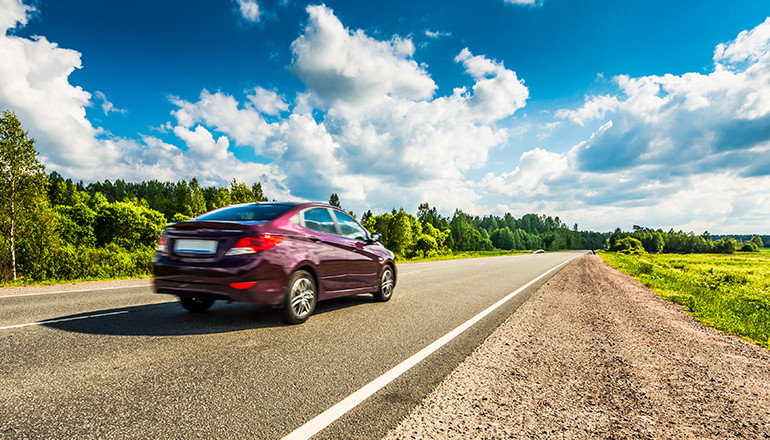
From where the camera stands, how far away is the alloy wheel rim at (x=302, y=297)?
5.00 meters

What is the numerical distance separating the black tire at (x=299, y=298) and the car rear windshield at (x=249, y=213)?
0.95m

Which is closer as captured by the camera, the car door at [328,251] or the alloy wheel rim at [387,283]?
the car door at [328,251]

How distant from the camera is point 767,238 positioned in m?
150

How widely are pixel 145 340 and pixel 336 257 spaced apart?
2.70 meters

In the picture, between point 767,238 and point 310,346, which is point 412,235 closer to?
point 310,346

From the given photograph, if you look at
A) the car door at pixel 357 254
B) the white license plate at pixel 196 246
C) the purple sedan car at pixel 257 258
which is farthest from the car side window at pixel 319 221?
the white license plate at pixel 196 246

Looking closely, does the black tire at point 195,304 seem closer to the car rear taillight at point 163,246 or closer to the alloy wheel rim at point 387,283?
the car rear taillight at point 163,246

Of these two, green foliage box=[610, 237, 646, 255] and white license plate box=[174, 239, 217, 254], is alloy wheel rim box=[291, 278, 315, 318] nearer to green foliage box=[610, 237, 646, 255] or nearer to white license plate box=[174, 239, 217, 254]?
white license plate box=[174, 239, 217, 254]

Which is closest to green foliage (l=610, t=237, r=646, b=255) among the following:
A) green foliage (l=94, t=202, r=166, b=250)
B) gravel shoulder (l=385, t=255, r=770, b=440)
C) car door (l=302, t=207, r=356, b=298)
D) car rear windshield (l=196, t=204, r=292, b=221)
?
gravel shoulder (l=385, t=255, r=770, b=440)

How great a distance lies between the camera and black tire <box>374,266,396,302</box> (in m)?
7.01

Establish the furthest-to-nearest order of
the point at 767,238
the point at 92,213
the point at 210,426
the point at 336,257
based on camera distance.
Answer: the point at 767,238, the point at 92,213, the point at 336,257, the point at 210,426

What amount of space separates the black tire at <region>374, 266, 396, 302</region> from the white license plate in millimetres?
3277

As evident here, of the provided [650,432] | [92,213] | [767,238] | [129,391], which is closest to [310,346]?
[129,391]

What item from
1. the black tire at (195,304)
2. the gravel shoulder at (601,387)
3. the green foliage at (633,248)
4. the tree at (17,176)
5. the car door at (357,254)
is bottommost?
the green foliage at (633,248)
